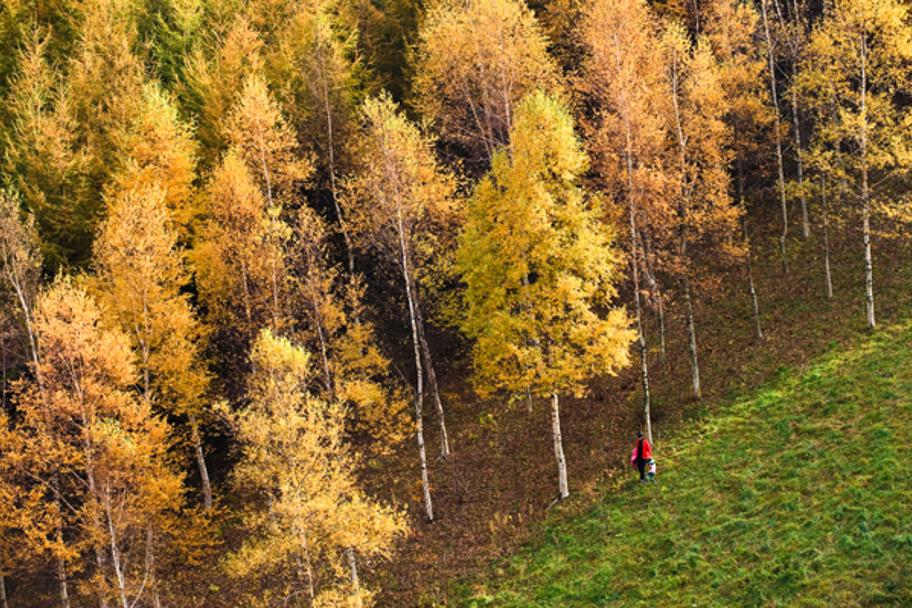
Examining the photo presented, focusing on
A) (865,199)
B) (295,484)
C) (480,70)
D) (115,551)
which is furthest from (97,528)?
(865,199)

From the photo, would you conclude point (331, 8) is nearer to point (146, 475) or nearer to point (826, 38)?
point (826, 38)

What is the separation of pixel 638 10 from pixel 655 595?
27.0 m

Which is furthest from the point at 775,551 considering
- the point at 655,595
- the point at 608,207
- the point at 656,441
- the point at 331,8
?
the point at 331,8

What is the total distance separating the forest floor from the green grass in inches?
41.5

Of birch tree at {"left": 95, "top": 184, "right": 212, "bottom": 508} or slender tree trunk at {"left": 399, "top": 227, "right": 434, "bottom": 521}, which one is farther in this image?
birch tree at {"left": 95, "top": 184, "right": 212, "bottom": 508}

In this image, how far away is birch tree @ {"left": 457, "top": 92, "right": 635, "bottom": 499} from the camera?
24391 mm

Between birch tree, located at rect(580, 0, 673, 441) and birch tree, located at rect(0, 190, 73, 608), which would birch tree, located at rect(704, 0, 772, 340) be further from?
birch tree, located at rect(0, 190, 73, 608)

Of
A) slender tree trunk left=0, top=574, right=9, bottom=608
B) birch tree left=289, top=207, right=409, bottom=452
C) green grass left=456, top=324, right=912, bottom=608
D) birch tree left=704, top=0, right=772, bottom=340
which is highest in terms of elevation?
birch tree left=704, top=0, right=772, bottom=340

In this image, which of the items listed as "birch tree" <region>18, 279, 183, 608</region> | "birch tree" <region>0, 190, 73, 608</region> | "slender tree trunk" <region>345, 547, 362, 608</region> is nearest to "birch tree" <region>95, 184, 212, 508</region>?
→ "birch tree" <region>0, 190, 73, 608</region>

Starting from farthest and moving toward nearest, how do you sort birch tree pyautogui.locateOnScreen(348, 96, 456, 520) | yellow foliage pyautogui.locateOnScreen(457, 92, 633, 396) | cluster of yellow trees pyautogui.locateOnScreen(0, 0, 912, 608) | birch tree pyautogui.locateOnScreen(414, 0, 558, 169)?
birch tree pyautogui.locateOnScreen(414, 0, 558, 169) → birch tree pyautogui.locateOnScreen(348, 96, 456, 520) → cluster of yellow trees pyautogui.locateOnScreen(0, 0, 912, 608) → yellow foliage pyautogui.locateOnScreen(457, 92, 633, 396)

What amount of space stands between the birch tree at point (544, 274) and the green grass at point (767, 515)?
12.3 ft

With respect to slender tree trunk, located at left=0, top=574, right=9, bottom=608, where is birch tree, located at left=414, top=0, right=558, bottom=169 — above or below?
above

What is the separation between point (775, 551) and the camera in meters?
17.8

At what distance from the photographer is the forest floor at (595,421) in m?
24.8
